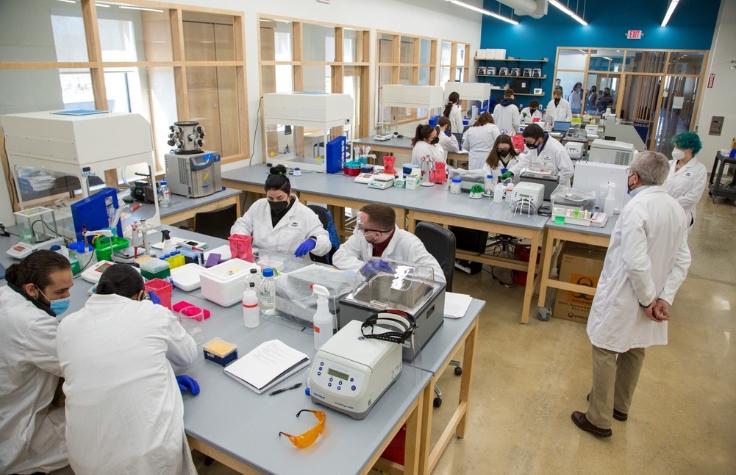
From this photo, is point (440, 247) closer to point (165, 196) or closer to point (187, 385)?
point (187, 385)

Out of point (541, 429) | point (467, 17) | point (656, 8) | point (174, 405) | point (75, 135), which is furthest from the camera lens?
point (467, 17)

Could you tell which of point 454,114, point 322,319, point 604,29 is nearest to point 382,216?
point 322,319

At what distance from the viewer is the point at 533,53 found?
12258mm

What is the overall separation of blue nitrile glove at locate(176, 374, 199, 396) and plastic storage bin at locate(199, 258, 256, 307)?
0.65 metres

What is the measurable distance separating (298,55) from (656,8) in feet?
29.7

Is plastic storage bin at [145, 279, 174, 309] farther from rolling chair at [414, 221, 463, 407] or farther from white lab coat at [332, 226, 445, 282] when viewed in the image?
rolling chair at [414, 221, 463, 407]

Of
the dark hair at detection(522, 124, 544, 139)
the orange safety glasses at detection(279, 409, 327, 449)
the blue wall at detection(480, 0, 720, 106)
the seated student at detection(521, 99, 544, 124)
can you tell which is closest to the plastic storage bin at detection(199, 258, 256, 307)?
the orange safety glasses at detection(279, 409, 327, 449)

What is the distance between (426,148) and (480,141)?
57.3 inches

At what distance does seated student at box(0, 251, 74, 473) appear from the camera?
187cm

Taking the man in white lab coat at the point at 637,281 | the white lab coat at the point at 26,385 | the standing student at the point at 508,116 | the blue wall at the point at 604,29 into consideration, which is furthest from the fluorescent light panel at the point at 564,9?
the white lab coat at the point at 26,385

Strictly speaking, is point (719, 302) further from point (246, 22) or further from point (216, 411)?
point (246, 22)

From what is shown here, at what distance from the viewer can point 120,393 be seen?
5.05 ft

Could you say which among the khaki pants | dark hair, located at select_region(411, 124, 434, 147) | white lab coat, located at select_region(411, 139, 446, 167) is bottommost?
the khaki pants

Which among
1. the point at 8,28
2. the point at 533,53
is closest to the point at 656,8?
the point at 533,53
